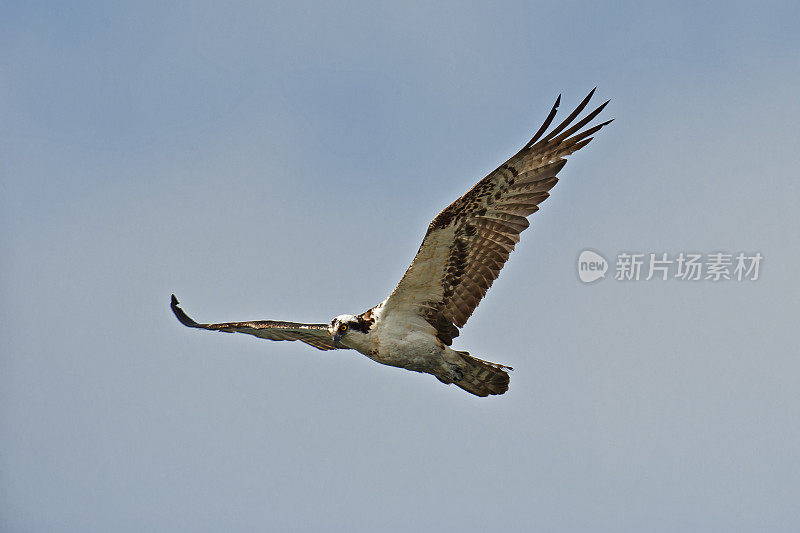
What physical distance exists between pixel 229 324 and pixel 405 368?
10.3 feet

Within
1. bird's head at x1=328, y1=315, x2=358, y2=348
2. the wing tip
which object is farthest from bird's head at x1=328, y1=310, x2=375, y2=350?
the wing tip

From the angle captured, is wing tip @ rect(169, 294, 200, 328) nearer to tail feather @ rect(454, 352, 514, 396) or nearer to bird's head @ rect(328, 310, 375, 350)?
bird's head @ rect(328, 310, 375, 350)

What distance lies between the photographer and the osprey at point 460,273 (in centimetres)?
1507

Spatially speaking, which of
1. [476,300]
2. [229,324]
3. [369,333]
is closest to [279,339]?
[229,324]

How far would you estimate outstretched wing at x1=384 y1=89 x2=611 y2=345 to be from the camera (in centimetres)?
1503

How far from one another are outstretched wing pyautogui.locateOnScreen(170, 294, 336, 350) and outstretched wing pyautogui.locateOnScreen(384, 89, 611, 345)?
1687 millimetres

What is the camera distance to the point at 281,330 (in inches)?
693

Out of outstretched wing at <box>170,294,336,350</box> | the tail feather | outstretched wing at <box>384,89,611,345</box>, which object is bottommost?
the tail feather

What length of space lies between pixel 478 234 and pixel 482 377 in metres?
2.06

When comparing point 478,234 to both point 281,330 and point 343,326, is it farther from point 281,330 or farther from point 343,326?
point 281,330

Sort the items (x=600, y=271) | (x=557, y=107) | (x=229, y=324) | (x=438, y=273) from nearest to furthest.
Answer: (x=557, y=107)
(x=438, y=273)
(x=229, y=324)
(x=600, y=271)

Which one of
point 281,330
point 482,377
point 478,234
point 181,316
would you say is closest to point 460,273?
point 478,234

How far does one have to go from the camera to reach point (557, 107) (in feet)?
48.0

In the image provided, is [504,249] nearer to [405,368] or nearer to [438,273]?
[438,273]
